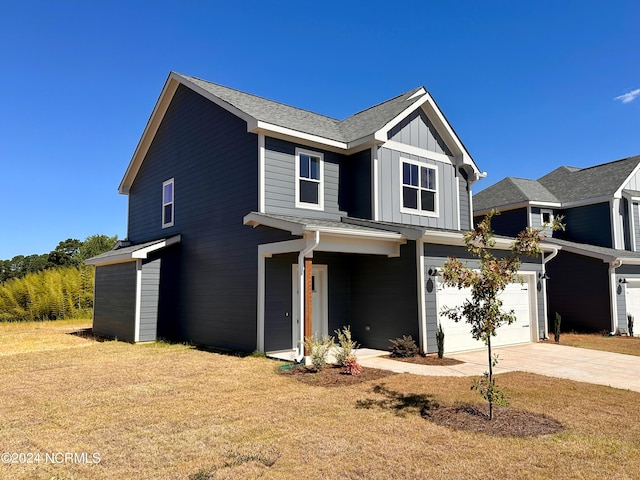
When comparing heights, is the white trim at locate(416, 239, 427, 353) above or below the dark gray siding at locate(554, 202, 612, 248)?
Answer: below

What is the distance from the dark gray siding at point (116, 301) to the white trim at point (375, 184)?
7917 millimetres

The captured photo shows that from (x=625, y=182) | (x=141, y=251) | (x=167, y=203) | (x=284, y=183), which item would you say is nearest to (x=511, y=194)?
(x=625, y=182)

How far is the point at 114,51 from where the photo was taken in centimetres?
1354

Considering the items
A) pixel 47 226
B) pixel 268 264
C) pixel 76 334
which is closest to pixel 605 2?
pixel 268 264

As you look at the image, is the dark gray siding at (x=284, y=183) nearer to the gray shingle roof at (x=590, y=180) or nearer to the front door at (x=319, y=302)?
the front door at (x=319, y=302)

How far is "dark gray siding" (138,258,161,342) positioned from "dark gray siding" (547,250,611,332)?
14952 millimetres

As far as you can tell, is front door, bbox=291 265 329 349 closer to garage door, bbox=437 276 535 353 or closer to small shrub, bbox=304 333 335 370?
small shrub, bbox=304 333 335 370

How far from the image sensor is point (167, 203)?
1533 centimetres

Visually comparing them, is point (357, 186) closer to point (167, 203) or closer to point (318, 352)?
point (318, 352)

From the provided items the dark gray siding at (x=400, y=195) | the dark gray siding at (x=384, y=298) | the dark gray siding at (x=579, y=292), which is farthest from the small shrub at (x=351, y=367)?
the dark gray siding at (x=579, y=292)

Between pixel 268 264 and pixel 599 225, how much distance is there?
15822 mm

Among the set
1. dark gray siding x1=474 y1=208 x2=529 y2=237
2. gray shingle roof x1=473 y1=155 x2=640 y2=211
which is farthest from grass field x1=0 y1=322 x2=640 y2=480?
gray shingle roof x1=473 y1=155 x2=640 y2=211

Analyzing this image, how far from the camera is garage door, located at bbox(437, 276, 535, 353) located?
1096 cm

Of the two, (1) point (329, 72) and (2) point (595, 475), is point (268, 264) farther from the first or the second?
(1) point (329, 72)
